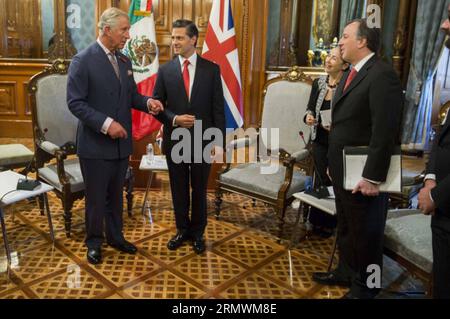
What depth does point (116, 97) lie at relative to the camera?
2.50m

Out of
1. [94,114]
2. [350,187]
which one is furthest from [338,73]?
[94,114]

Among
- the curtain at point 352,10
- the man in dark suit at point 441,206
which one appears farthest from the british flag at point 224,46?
the curtain at point 352,10

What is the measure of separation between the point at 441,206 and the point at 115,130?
5.59 feet

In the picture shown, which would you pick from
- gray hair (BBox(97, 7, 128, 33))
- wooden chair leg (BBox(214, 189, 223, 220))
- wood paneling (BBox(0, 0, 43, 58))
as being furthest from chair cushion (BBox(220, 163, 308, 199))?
wood paneling (BBox(0, 0, 43, 58))

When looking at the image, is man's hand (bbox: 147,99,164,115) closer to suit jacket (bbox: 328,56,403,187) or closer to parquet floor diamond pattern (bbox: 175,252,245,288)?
parquet floor diamond pattern (bbox: 175,252,245,288)

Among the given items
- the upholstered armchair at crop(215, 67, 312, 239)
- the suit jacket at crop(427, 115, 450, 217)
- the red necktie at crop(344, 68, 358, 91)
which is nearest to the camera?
the suit jacket at crop(427, 115, 450, 217)

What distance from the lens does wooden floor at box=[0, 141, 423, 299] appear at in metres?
2.34

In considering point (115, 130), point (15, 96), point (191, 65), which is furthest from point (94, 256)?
point (15, 96)

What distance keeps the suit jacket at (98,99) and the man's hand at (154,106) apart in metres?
0.12

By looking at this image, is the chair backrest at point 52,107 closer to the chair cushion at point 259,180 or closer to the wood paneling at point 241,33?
the chair cushion at point 259,180

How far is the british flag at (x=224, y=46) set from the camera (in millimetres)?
3809

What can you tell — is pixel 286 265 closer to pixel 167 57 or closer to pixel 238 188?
pixel 238 188

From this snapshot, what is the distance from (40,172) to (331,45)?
467cm

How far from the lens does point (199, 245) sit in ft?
9.28
